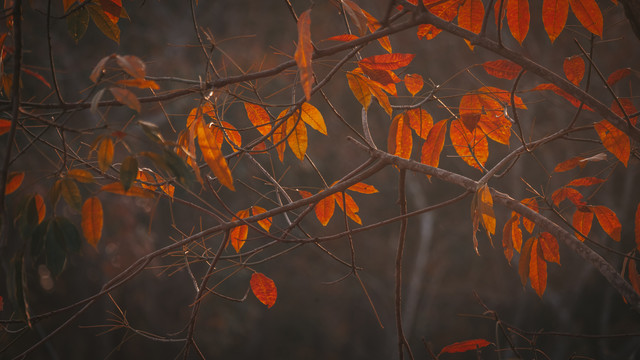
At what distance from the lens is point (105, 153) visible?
464 millimetres

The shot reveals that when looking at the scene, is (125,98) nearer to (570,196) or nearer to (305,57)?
(305,57)

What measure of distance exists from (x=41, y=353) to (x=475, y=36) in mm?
4477

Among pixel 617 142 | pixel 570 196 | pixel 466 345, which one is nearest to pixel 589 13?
pixel 617 142

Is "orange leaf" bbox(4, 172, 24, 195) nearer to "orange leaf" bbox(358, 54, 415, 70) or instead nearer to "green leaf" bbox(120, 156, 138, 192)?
"green leaf" bbox(120, 156, 138, 192)

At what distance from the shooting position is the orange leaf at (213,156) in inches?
19.7

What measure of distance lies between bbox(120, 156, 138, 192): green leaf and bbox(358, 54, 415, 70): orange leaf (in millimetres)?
350

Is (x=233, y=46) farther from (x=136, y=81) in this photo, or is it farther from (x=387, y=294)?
(x=136, y=81)

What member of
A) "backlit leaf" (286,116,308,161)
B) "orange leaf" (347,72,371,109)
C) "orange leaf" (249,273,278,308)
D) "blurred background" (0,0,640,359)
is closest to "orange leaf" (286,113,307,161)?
"backlit leaf" (286,116,308,161)

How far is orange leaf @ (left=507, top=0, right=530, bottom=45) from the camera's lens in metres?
0.58

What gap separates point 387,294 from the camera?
383 centimetres

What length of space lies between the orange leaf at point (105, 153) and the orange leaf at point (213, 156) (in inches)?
4.1

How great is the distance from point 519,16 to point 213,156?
1.60ft

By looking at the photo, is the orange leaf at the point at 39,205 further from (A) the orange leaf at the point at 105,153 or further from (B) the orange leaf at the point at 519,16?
(B) the orange leaf at the point at 519,16

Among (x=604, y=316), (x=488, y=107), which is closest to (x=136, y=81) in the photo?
(x=488, y=107)
